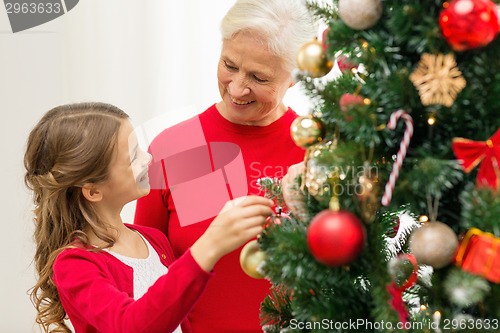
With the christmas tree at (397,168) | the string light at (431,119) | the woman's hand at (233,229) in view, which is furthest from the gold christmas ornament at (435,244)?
the woman's hand at (233,229)

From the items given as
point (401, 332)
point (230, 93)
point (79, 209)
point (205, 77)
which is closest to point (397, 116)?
point (401, 332)

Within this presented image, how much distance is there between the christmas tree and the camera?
72cm

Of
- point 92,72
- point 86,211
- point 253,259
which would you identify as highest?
point 253,259

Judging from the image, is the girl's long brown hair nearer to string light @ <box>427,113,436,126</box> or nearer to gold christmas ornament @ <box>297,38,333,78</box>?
gold christmas ornament @ <box>297,38,333,78</box>

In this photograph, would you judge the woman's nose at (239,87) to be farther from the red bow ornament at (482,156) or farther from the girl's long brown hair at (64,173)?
the red bow ornament at (482,156)

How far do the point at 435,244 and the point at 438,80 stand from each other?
0.58 feet

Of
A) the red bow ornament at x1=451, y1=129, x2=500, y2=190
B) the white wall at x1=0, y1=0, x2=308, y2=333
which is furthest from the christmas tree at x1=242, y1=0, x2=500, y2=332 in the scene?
the white wall at x1=0, y1=0, x2=308, y2=333

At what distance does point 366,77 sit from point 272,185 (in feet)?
0.78

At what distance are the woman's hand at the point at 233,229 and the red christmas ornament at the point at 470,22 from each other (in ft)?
1.12

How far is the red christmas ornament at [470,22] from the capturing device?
27.4 inches

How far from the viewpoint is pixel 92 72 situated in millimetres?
2203

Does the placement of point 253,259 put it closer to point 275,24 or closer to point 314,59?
point 314,59

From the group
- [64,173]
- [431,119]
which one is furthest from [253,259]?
[64,173]

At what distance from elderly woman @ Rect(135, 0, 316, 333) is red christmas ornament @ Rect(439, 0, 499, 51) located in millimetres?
580
